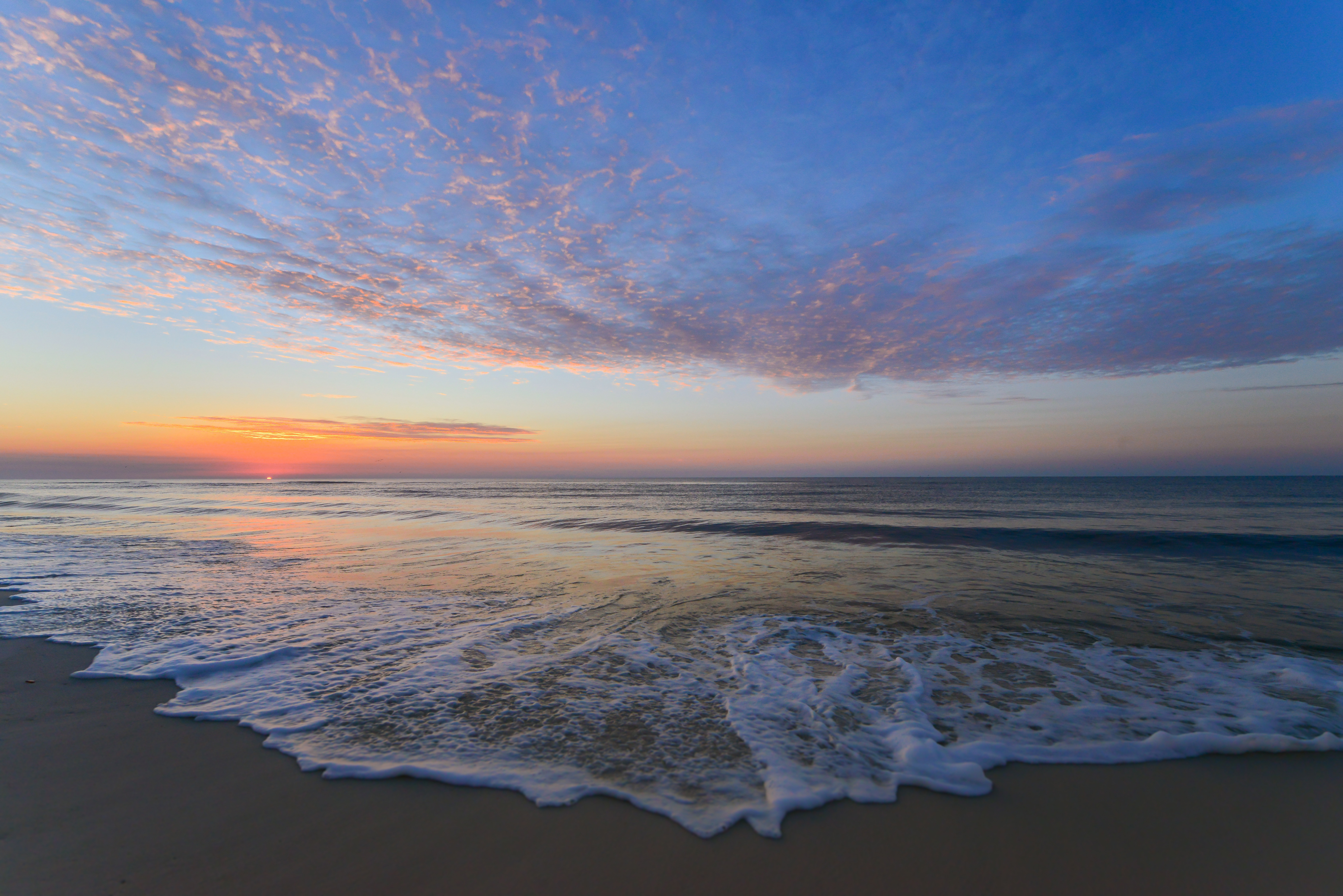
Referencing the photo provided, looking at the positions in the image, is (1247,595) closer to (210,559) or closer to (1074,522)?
(1074,522)

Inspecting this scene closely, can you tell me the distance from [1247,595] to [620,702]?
13693 mm

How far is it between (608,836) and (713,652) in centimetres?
389

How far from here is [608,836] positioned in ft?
11.6

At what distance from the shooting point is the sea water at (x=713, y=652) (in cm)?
452

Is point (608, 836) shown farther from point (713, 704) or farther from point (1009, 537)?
point (1009, 537)

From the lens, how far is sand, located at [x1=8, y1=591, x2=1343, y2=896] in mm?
3150

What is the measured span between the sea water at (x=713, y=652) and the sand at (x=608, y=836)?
0.76ft

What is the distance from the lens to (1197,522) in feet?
83.3

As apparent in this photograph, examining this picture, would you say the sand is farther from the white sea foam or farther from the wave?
the wave

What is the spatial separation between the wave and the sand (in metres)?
14.9

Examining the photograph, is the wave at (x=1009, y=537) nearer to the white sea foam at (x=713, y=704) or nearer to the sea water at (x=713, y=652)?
the sea water at (x=713, y=652)

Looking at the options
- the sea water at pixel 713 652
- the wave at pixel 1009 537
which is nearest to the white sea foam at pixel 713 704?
the sea water at pixel 713 652

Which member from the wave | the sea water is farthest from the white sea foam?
the wave

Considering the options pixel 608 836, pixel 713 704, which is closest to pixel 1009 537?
pixel 713 704
